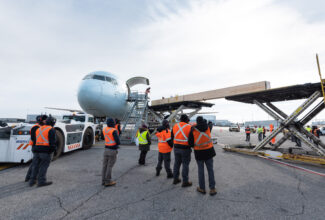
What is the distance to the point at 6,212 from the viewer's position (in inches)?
113

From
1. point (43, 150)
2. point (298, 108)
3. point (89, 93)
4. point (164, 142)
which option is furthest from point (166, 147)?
point (89, 93)

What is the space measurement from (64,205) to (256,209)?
3.86 meters

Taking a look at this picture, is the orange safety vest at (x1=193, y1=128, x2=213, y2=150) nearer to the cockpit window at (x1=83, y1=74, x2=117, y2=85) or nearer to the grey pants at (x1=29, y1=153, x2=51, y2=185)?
the grey pants at (x1=29, y1=153, x2=51, y2=185)

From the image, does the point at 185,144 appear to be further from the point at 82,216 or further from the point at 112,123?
the point at 82,216

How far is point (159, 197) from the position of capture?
3.49 m

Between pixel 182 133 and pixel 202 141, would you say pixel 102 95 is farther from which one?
pixel 202 141

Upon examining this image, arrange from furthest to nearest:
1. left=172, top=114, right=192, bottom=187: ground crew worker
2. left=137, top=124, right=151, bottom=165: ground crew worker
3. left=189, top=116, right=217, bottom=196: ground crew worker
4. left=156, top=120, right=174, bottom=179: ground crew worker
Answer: left=137, top=124, right=151, bottom=165: ground crew worker < left=156, top=120, right=174, bottom=179: ground crew worker < left=172, top=114, right=192, bottom=187: ground crew worker < left=189, top=116, right=217, bottom=196: ground crew worker

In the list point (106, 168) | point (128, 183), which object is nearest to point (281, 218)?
point (128, 183)

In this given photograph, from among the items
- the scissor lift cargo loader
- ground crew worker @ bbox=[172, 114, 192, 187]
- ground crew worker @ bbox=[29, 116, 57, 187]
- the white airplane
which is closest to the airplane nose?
the white airplane

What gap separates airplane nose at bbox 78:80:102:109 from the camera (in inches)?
419

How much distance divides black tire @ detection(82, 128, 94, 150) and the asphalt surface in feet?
14.3

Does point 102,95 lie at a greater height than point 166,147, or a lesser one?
greater

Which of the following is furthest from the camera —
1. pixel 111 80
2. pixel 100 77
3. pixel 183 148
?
pixel 111 80

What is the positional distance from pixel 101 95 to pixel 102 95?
0.08 m
